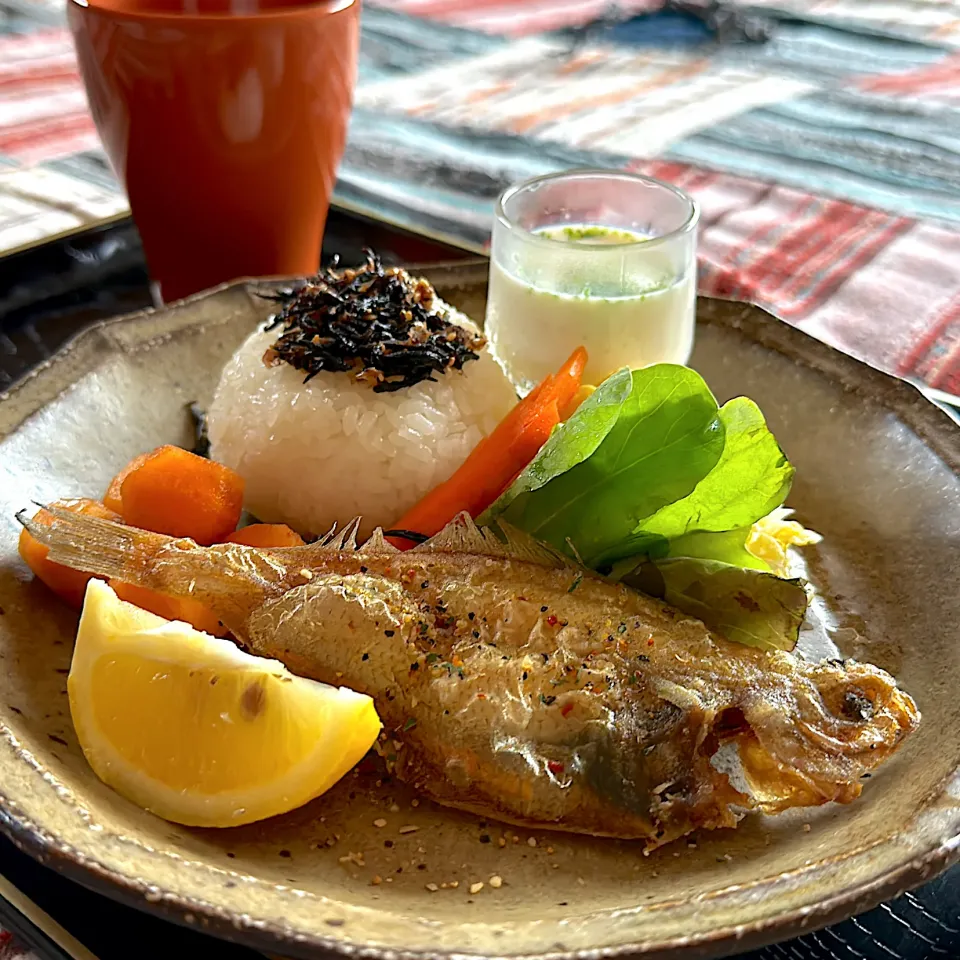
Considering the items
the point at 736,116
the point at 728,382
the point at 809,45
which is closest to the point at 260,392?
the point at 728,382

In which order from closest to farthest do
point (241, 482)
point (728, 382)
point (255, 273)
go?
point (241, 482) → point (728, 382) → point (255, 273)

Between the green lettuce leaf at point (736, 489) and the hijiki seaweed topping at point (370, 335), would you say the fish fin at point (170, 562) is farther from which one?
the green lettuce leaf at point (736, 489)

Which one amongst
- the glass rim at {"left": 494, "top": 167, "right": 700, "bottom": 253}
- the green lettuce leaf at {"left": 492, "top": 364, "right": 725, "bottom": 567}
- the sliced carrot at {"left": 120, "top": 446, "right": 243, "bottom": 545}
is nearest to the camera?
the green lettuce leaf at {"left": 492, "top": 364, "right": 725, "bottom": 567}

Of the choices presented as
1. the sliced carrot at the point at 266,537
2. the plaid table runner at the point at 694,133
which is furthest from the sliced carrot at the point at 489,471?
the plaid table runner at the point at 694,133

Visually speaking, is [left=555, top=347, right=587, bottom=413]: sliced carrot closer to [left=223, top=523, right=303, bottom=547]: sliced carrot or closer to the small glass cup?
the small glass cup

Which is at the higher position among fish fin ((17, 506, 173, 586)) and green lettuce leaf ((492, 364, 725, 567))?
green lettuce leaf ((492, 364, 725, 567))

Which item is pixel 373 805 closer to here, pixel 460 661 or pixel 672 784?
pixel 460 661

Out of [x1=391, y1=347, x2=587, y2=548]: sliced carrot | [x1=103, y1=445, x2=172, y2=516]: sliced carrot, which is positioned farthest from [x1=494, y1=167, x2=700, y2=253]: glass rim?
[x1=103, y1=445, x2=172, y2=516]: sliced carrot
